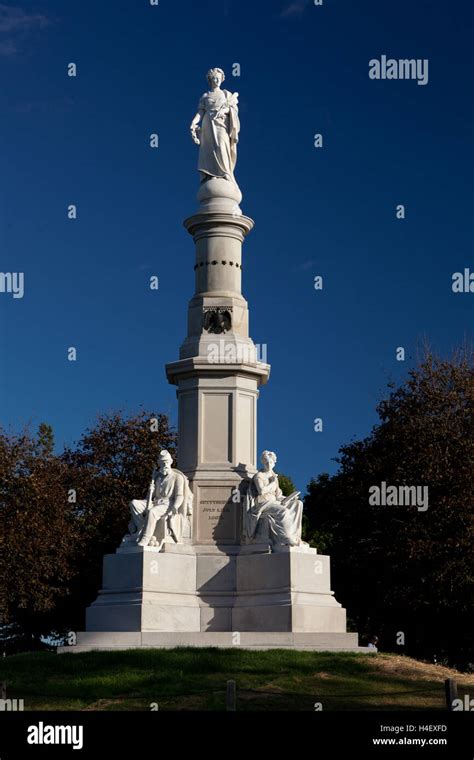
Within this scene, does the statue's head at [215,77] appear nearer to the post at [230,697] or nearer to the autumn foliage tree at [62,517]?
the autumn foliage tree at [62,517]

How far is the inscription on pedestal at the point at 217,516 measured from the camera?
91.5 feet

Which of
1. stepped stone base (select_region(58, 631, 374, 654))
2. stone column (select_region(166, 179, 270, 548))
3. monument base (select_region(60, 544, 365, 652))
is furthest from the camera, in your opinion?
stone column (select_region(166, 179, 270, 548))

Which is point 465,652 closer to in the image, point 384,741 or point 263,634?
point 263,634

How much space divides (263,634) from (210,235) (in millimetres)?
10838

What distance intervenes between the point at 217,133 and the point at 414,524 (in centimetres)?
1562

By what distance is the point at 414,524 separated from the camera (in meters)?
38.9

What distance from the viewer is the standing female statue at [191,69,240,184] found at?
1222 inches

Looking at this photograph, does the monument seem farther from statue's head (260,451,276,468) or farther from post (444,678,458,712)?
post (444,678,458,712)

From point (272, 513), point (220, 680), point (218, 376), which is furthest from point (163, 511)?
point (220, 680)

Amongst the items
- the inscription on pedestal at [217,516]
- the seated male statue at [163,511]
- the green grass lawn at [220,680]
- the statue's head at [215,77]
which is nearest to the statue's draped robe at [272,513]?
the inscription on pedestal at [217,516]

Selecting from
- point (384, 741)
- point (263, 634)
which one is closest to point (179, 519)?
point (263, 634)

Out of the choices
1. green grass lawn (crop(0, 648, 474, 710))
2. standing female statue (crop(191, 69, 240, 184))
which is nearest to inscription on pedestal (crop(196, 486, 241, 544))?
green grass lawn (crop(0, 648, 474, 710))

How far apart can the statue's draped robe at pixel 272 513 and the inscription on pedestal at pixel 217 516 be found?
0.59 meters

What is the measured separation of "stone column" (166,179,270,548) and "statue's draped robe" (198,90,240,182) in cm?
59
